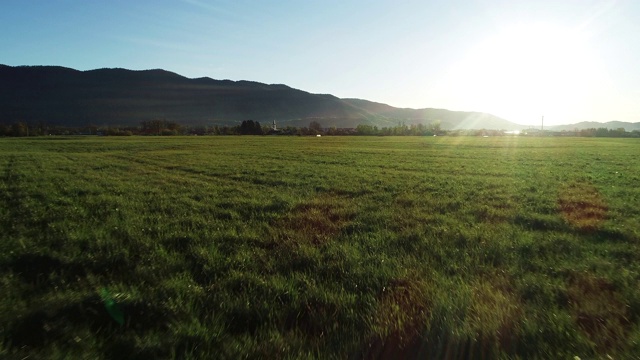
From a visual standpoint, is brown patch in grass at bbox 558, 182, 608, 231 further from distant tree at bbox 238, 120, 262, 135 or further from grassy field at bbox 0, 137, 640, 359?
distant tree at bbox 238, 120, 262, 135

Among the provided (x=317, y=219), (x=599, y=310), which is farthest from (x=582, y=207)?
(x=599, y=310)

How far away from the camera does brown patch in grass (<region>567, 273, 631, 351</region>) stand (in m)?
3.89

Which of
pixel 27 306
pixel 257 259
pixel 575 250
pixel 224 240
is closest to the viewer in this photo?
pixel 27 306

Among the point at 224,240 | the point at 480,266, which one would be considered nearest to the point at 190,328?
the point at 224,240

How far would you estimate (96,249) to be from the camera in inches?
279

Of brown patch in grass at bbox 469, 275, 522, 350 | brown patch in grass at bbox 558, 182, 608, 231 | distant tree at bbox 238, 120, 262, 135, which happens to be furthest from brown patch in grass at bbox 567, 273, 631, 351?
distant tree at bbox 238, 120, 262, 135

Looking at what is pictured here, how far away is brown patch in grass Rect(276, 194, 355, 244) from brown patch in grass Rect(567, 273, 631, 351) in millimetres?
4100

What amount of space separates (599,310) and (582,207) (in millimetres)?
8053

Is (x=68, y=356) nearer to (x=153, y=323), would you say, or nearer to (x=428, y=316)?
(x=153, y=323)

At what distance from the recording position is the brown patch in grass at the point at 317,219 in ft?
26.6

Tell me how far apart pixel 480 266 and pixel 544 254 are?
1.54 m

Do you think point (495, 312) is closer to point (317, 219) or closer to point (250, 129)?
point (317, 219)

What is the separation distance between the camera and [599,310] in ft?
14.6

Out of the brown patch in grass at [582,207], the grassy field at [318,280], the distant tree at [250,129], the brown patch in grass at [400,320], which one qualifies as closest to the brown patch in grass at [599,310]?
the grassy field at [318,280]
